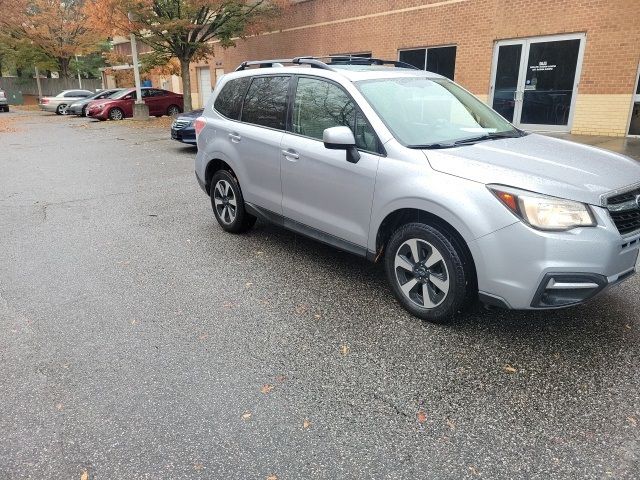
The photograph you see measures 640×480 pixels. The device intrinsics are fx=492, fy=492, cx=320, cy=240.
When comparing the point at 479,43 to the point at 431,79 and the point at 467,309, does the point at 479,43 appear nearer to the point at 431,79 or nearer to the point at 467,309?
the point at 431,79

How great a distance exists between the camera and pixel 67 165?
11320 mm

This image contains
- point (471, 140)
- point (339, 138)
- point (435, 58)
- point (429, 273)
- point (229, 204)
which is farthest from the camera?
point (435, 58)

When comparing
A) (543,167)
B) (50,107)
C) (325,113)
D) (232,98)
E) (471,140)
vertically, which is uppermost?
(232,98)

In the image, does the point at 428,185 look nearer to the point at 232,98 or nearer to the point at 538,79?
the point at 232,98

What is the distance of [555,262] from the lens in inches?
116

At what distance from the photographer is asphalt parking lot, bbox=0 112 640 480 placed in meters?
2.40

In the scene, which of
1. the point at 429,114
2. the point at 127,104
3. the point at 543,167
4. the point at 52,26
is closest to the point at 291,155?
the point at 429,114

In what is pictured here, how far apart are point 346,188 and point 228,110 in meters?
2.23

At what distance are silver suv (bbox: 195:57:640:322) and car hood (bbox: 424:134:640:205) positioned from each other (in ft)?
0.03

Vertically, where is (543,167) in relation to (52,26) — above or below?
below

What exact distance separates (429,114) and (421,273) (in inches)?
56.3

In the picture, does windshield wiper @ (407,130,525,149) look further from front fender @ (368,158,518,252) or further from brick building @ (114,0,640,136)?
brick building @ (114,0,640,136)

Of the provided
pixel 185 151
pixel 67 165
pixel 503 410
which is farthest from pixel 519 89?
pixel 503 410

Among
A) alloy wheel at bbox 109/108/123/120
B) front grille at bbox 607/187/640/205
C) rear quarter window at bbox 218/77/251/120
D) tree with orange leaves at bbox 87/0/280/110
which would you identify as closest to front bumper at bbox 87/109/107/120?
alloy wheel at bbox 109/108/123/120
